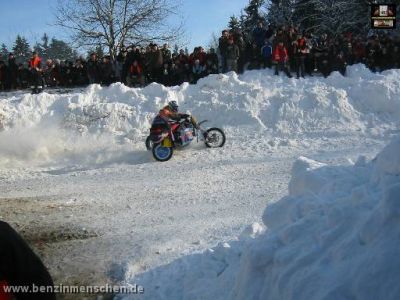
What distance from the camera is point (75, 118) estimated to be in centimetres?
1402

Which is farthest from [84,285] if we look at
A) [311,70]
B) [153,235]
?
[311,70]

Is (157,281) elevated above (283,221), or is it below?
below

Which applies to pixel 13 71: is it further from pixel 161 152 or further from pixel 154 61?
pixel 161 152

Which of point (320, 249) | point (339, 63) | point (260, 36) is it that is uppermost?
point (260, 36)

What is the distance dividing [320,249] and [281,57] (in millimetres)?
13317

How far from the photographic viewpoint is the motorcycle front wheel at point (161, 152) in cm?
1159

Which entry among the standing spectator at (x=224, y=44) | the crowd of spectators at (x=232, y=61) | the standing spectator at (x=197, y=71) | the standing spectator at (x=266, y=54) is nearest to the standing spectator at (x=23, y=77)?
the crowd of spectators at (x=232, y=61)

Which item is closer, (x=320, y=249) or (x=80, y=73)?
(x=320, y=249)

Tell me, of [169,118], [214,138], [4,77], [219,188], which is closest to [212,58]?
[214,138]

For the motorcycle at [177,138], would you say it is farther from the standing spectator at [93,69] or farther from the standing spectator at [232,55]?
the standing spectator at [93,69]

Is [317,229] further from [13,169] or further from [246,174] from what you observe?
[13,169]

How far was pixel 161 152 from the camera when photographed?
38.3 ft

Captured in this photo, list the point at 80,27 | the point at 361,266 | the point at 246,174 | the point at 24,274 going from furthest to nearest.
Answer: the point at 80,27
the point at 246,174
the point at 361,266
the point at 24,274

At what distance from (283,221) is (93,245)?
333 cm
